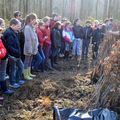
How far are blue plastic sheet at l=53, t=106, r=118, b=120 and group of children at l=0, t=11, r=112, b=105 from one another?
173 cm

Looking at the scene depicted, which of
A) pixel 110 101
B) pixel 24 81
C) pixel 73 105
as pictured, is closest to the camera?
pixel 110 101

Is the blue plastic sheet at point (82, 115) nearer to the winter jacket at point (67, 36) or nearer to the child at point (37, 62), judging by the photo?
the child at point (37, 62)

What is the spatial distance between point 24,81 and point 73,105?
186 cm

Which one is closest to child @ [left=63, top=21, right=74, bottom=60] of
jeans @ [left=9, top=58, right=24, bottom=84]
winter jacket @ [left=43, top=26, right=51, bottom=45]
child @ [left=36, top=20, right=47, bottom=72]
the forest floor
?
winter jacket @ [left=43, top=26, right=51, bottom=45]

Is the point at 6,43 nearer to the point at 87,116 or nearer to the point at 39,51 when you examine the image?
the point at 39,51

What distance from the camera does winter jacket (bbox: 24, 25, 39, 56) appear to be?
8.16 m

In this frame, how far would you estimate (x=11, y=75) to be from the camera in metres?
7.62

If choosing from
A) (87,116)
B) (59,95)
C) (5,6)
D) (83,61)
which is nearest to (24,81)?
(59,95)

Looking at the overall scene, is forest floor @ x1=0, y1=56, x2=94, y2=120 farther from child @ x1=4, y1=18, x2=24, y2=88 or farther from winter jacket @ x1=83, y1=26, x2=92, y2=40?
winter jacket @ x1=83, y1=26, x2=92, y2=40

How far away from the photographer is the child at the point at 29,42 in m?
8.09

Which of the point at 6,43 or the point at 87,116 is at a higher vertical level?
the point at 6,43

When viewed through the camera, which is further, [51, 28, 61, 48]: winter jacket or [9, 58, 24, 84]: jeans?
[51, 28, 61, 48]: winter jacket

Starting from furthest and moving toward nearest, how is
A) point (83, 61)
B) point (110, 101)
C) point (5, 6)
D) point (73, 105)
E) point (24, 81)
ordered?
point (5, 6) < point (83, 61) < point (24, 81) < point (73, 105) < point (110, 101)

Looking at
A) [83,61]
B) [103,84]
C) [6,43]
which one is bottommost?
[83,61]
